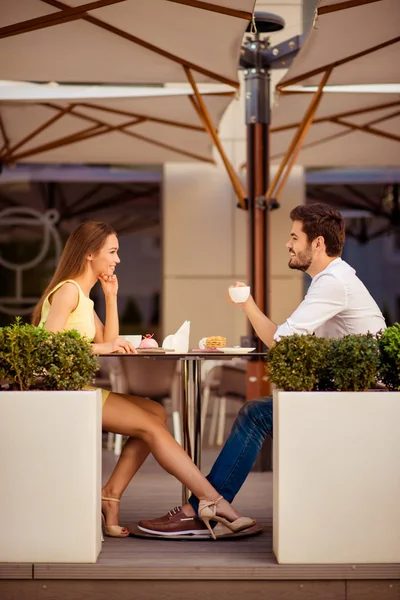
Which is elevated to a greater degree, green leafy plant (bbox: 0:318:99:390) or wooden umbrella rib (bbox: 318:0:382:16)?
wooden umbrella rib (bbox: 318:0:382:16)

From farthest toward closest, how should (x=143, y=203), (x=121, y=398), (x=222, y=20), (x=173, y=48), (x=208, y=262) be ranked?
(x=143, y=203) < (x=208, y=262) < (x=173, y=48) < (x=222, y=20) < (x=121, y=398)

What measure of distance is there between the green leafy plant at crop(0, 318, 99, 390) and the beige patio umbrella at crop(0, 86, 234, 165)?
387cm

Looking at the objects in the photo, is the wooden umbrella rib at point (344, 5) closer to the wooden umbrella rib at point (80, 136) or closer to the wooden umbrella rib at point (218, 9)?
the wooden umbrella rib at point (218, 9)

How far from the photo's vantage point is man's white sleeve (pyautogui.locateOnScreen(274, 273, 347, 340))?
3.84 m

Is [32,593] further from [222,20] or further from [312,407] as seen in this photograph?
[222,20]

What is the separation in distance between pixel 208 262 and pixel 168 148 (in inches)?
60.5

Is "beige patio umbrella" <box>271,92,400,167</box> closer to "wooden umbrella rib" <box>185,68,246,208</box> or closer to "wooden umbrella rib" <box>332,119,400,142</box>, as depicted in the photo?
"wooden umbrella rib" <box>332,119,400,142</box>

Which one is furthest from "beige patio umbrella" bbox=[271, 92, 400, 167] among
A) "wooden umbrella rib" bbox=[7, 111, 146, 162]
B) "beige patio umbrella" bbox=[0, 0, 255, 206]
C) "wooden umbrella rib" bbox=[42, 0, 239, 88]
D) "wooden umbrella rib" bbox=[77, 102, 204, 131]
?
"wooden umbrella rib" bbox=[7, 111, 146, 162]

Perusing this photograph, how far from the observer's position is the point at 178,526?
3.75m

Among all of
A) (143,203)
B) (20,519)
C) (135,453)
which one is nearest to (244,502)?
(135,453)

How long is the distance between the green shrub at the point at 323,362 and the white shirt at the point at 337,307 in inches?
18.7

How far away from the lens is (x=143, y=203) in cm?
1013

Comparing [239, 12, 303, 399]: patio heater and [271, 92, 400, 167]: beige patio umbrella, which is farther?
[271, 92, 400, 167]: beige patio umbrella

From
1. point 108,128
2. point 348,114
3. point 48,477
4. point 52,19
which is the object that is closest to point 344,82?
point 348,114
